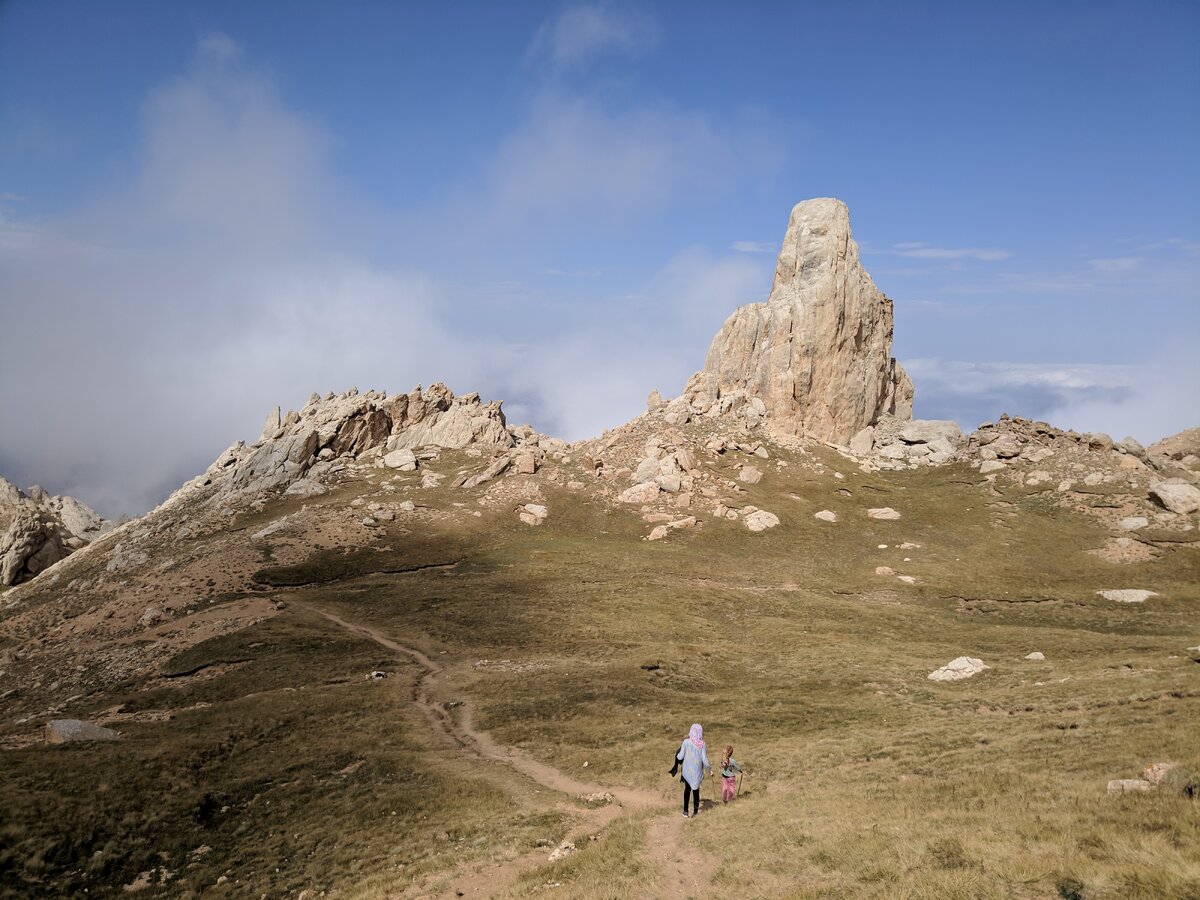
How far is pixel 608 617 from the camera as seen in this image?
62.8 metres

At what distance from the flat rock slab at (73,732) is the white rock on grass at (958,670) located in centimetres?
5126

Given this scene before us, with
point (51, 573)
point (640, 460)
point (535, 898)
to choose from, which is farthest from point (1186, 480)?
point (51, 573)

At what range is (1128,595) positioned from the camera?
218 ft

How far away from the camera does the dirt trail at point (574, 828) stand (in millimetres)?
19797

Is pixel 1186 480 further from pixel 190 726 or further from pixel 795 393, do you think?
pixel 190 726

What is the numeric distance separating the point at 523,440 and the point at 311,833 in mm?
109526

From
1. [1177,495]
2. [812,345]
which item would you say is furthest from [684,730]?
[812,345]

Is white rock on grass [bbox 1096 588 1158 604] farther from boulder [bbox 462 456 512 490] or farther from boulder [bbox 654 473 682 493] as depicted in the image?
boulder [bbox 462 456 512 490]

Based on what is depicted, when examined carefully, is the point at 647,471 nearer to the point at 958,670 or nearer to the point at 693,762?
the point at 958,670

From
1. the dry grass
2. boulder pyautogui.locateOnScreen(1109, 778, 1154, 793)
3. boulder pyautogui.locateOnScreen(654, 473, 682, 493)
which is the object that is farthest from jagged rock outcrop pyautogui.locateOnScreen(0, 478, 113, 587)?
boulder pyautogui.locateOnScreen(1109, 778, 1154, 793)

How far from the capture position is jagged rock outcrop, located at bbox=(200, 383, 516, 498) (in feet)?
367

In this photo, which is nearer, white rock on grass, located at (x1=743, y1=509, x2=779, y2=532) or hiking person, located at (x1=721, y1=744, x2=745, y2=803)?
hiking person, located at (x1=721, y1=744, x2=745, y2=803)

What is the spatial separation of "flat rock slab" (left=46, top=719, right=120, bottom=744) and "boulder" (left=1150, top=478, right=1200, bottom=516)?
112 meters

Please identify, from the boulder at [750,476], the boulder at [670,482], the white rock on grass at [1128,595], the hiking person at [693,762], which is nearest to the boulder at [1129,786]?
the hiking person at [693,762]
